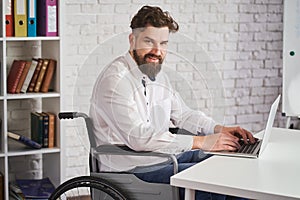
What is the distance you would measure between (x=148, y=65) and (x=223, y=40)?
6.92ft

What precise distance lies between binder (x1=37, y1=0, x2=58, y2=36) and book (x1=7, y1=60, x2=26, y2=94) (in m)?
0.22

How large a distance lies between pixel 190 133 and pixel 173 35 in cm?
43

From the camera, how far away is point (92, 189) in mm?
2498

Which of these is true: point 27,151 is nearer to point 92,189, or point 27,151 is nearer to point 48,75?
point 48,75

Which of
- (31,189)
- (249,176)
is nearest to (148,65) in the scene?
(249,176)

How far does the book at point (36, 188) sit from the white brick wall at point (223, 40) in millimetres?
319

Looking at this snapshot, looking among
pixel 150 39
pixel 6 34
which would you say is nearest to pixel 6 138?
pixel 6 34

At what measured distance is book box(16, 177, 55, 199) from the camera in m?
3.47

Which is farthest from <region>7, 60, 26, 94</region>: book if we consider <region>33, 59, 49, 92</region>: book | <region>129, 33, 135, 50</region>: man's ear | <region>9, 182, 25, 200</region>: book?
<region>129, 33, 135, 50</region>: man's ear

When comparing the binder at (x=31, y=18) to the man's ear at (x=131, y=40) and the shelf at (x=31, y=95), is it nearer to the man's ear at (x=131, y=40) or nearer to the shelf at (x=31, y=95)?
the shelf at (x=31, y=95)

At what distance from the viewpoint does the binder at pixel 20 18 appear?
3.43m

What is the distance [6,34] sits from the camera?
11.3 ft

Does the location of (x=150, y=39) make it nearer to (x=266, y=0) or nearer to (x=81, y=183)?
(x=81, y=183)

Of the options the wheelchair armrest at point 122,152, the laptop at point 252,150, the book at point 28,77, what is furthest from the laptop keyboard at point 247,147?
the book at point 28,77
